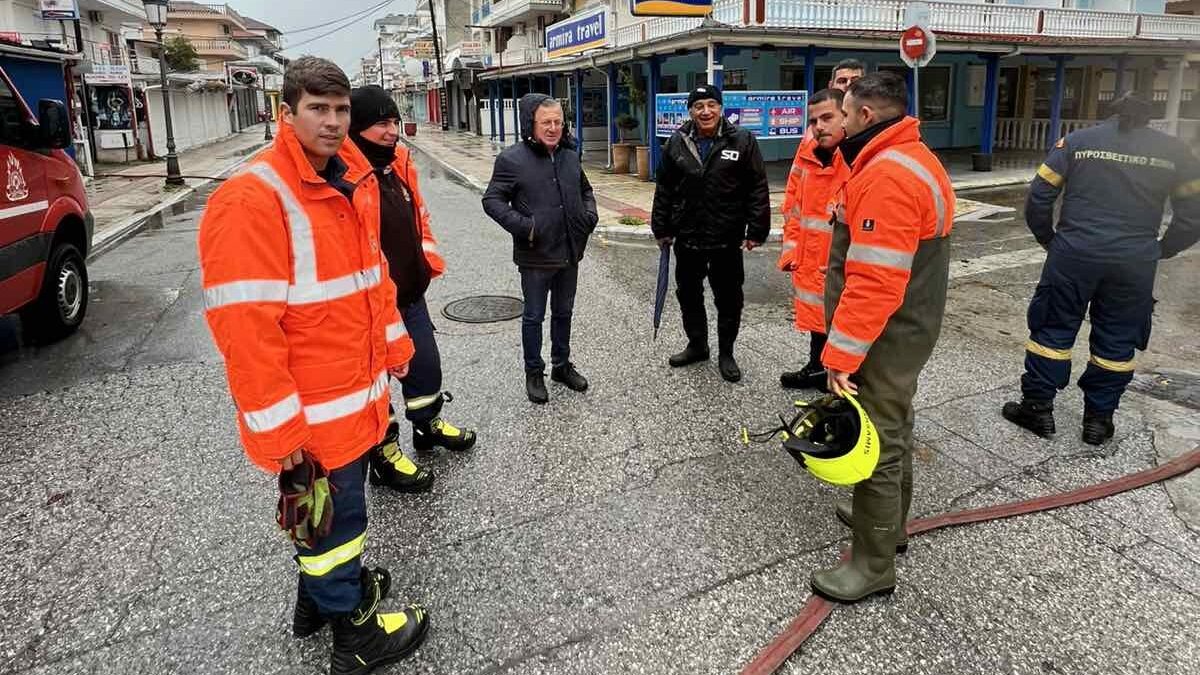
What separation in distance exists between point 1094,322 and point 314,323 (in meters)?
4.11

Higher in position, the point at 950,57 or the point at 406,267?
the point at 950,57

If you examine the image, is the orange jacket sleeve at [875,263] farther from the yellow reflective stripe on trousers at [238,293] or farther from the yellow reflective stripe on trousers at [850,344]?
the yellow reflective stripe on trousers at [238,293]

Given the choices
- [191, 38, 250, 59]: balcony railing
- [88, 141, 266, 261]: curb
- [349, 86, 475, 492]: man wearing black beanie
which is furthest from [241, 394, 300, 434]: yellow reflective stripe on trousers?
[191, 38, 250, 59]: balcony railing

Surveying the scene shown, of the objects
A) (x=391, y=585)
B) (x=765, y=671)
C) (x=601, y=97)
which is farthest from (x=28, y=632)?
(x=601, y=97)

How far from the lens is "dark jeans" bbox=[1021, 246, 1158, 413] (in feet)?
13.0

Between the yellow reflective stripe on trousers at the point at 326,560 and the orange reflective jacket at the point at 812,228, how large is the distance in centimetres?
319

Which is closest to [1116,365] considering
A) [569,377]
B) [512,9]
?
[569,377]

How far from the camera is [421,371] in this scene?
3.86 m

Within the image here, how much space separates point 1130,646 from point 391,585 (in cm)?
272

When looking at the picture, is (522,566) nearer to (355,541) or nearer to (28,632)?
(355,541)

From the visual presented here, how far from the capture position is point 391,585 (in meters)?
2.96

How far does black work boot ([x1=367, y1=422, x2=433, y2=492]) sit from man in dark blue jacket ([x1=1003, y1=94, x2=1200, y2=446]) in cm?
345

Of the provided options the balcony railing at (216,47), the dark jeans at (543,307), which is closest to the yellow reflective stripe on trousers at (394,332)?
the dark jeans at (543,307)

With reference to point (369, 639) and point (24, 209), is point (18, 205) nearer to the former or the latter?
point (24, 209)
